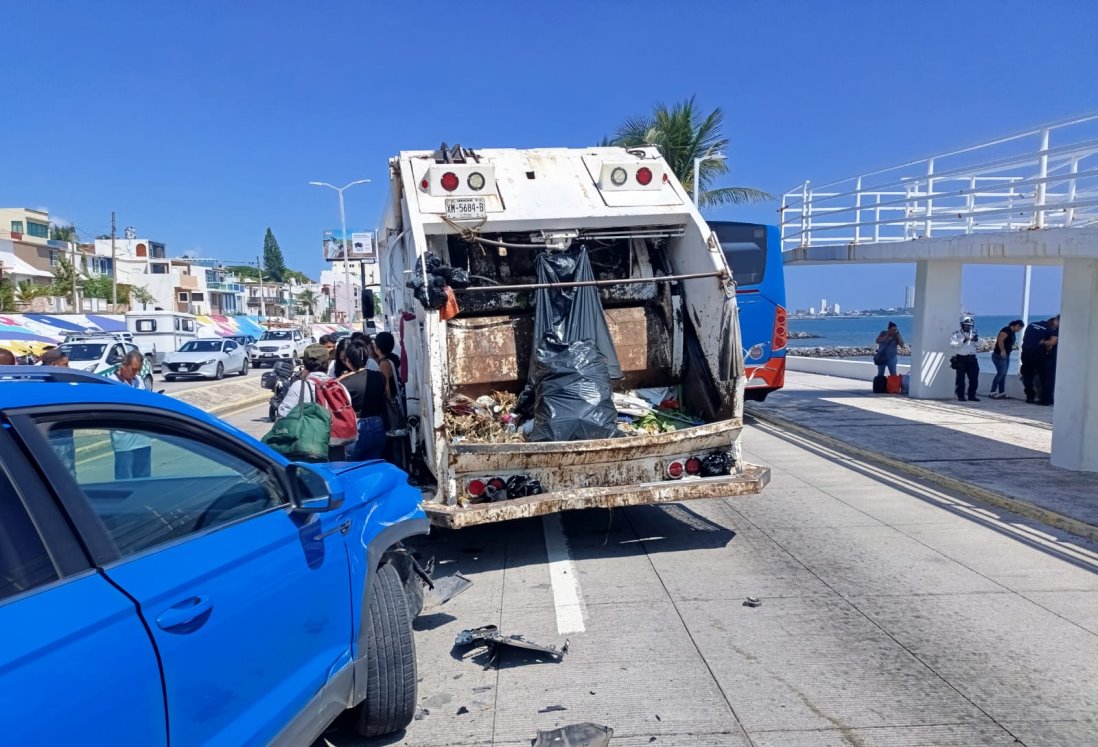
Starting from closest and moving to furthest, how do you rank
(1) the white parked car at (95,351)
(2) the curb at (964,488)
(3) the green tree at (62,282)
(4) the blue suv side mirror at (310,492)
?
(4) the blue suv side mirror at (310,492), (2) the curb at (964,488), (1) the white parked car at (95,351), (3) the green tree at (62,282)

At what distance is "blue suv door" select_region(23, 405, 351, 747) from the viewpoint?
2.04 meters

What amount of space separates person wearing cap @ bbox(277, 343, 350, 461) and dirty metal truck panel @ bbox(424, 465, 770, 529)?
1349 mm

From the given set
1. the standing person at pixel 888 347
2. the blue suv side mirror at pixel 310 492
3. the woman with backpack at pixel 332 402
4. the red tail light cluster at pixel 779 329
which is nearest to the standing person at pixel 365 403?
the woman with backpack at pixel 332 402

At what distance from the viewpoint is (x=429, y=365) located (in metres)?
5.49

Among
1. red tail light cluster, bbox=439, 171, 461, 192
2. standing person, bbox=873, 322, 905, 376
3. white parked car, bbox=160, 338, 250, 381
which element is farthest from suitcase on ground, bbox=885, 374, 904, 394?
white parked car, bbox=160, 338, 250, 381

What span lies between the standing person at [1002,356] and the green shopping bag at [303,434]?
1424cm

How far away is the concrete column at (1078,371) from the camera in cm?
830

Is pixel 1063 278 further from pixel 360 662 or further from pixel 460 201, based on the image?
pixel 360 662

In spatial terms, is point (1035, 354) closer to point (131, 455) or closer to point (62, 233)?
point (131, 455)

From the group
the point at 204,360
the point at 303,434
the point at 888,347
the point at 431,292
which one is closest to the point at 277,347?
the point at 204,360

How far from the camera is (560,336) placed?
6227 mm

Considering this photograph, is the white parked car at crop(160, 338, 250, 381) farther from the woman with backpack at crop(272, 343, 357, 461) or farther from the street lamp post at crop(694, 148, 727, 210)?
the woman with backpack at crop(272, 343, 357, 461)

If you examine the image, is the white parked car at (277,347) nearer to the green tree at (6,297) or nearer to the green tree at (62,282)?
the green tree at (6,297)

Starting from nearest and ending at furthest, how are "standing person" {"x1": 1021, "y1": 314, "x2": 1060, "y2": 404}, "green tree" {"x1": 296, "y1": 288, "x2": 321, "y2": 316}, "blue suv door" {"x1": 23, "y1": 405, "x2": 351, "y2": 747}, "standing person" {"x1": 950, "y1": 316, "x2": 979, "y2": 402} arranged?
"blue suv door" {"x1": 23, "y1": 405, "x2": 351, "y2": 747}, "standing person" {"x1": 1021, "y1": 314, "x2": 1060, "y2": 404}, "standing person" {"x1": 950, "y1": 316, "x2": 979, "y2": 402}, "green tree" {"x1": 296, "y1": 288, "x2": 321, "y2": 316}
